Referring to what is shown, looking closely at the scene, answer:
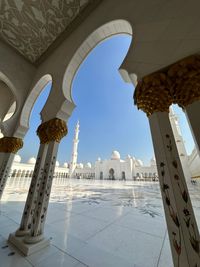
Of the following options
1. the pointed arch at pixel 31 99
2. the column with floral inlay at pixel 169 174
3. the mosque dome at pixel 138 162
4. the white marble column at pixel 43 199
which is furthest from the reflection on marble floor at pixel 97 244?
the mosque dome at pixel 138 162

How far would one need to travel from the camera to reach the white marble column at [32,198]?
1.81 metres

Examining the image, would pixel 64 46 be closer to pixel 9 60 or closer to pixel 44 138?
pixel 9 60

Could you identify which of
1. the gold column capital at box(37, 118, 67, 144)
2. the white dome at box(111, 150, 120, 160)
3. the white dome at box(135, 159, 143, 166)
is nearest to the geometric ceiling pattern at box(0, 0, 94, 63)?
the gold column capital at box(37, 118, 67, 144)

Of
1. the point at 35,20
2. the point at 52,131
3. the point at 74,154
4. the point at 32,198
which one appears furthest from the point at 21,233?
the point at 74,154

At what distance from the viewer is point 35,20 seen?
101 inches

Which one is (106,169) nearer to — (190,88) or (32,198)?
(32,198)

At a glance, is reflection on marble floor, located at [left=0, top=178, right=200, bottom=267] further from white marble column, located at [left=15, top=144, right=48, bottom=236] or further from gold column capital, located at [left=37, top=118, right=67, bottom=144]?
gold column capital, located at [left=37, top=118, right=67, bottom=144]

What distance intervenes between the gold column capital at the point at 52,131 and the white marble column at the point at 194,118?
5.92 feet

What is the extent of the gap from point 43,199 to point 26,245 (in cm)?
51

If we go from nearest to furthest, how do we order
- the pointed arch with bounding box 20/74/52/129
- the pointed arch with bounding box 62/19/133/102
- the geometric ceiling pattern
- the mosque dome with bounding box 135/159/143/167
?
1. the pointed arch with bounding box 62/19/133/102
2. the geometric ceiling pattern
3. the pointed arch with bounding box 20/74/52/129
4. the mosque dome with bounding box 135/159/143/167

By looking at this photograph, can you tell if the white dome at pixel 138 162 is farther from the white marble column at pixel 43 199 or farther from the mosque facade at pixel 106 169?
the white marble column at pixel 43 199

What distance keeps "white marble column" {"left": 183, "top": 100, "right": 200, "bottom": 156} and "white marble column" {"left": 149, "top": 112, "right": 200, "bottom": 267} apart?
17 centimetres

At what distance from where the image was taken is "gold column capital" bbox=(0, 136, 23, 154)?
2.89m

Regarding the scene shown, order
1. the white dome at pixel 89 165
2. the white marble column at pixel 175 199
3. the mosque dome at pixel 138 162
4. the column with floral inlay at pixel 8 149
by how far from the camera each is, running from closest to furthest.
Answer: the white marble column at pixel 175 199 → the column with floral inlay at pixel 8 149 → the mosque dome at pixel 138 162 → the white dome at pixel 89 165
